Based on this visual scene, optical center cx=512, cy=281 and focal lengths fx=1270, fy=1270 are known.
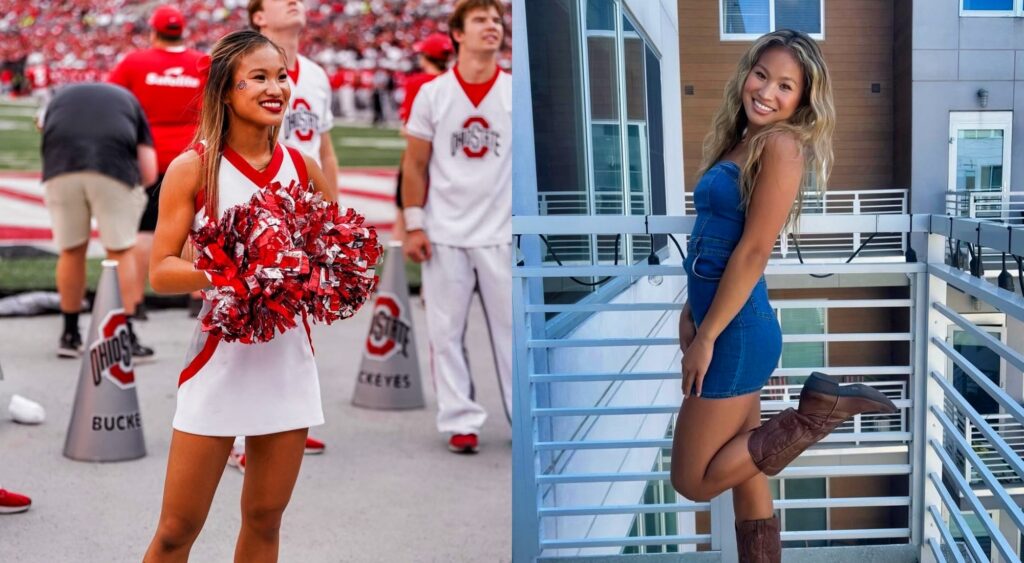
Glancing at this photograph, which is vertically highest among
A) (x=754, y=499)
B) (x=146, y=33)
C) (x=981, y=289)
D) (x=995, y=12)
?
(x=146, y=33)

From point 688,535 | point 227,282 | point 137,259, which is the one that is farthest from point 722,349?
point 137,259

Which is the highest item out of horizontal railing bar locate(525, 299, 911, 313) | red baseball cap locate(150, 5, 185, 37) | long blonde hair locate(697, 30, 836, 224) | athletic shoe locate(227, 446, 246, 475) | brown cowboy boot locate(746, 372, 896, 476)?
red baseball cap locate(150, 5, 185, 37)

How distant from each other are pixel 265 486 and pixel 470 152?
2.77m

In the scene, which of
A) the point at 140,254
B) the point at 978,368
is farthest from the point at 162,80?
the point at 978,368

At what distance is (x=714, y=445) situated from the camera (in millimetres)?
A: 2953

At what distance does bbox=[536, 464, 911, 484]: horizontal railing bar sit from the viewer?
327cm

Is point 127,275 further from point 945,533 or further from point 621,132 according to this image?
point 945,533

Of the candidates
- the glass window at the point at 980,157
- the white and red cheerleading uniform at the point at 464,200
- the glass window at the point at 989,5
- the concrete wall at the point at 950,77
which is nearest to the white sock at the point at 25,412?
the white and red cheerleading uniform at the point at 464,200

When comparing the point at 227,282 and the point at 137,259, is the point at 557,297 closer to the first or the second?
the point at 227,282

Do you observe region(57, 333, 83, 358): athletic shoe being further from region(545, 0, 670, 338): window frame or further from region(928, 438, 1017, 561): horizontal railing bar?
region(928, 438, 1017, 561): horizontal railing bar

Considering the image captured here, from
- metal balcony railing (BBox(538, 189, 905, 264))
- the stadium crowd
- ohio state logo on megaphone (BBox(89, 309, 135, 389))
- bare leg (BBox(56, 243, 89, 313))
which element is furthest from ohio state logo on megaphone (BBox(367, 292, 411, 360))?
the stadium crowd

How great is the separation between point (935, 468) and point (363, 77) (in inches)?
618

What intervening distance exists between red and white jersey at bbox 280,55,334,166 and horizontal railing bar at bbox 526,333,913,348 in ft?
6.66

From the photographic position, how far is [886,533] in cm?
327
